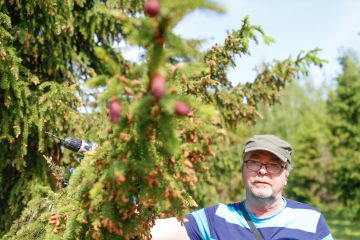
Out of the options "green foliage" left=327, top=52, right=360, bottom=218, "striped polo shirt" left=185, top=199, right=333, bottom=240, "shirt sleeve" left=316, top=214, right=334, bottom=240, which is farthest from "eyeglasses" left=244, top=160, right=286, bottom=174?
"green foliage" left=327, top=52, right=360, bottom=218

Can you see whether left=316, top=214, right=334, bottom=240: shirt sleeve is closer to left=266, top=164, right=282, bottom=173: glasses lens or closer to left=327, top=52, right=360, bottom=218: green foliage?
left=266, top=164, right=282, bottom=173: glasses lens

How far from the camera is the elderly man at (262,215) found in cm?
331

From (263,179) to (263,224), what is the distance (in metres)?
0.37

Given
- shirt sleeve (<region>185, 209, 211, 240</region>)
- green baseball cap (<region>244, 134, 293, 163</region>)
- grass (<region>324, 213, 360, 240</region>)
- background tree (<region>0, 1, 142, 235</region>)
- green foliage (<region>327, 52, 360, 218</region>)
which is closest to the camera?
green baseball cap (<region>244, 134, 293, 163</region>)

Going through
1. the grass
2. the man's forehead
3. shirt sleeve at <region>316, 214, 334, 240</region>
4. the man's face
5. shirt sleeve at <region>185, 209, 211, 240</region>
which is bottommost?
shirt sleeve at <region>316, 214, 334, 240</region>

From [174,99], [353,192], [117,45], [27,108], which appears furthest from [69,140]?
[353,192]

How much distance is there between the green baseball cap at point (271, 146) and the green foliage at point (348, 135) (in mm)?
18935

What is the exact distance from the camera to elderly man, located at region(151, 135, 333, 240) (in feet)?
10.8

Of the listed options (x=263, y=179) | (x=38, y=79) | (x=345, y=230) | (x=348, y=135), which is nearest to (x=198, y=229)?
(x=263, y=179)

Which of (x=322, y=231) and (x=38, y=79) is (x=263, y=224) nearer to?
(x=322, y=231)

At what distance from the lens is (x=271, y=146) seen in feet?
10.8

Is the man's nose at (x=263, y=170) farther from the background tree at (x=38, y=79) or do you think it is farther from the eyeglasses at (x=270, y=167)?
the background tree at (x=38, y=79)

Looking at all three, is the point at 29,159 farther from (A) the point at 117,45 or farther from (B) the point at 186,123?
(B) the point at 186,123

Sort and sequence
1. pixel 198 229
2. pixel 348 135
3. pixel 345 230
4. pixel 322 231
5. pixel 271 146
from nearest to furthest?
pixel 271 146, pixel 322 231, pixel 198 229, pixel 345 230, pixel 348 135
